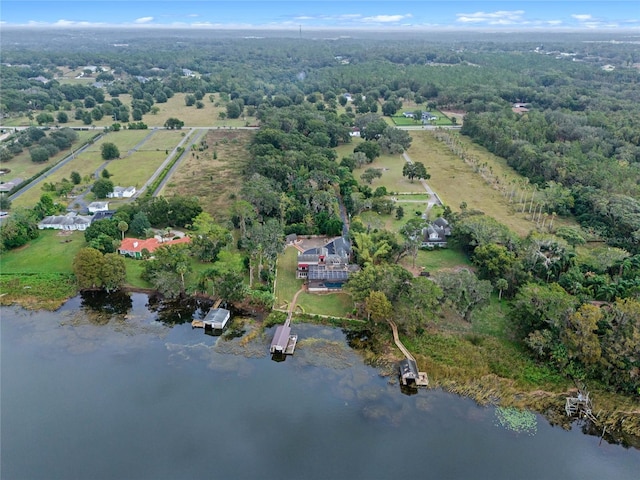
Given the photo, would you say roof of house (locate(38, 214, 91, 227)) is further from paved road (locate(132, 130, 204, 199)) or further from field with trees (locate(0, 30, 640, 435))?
paved road (locate(132, 130, 204, 199))

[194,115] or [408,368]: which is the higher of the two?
[194,115]

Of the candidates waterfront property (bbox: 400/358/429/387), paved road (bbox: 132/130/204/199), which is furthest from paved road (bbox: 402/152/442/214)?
paved road (bbox: 132/130/204/199)

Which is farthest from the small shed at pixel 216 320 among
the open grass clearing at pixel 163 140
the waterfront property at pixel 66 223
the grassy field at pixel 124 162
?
the open grass clearing at pixel 163 140

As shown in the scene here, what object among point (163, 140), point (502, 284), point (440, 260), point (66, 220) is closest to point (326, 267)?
point (440, 260)

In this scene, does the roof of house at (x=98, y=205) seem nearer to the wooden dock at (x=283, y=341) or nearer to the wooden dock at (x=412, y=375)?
the wooden dock at (x=283, y=341)

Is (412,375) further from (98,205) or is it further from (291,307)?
(98,205)

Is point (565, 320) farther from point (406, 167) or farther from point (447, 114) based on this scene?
point (447, 114)
